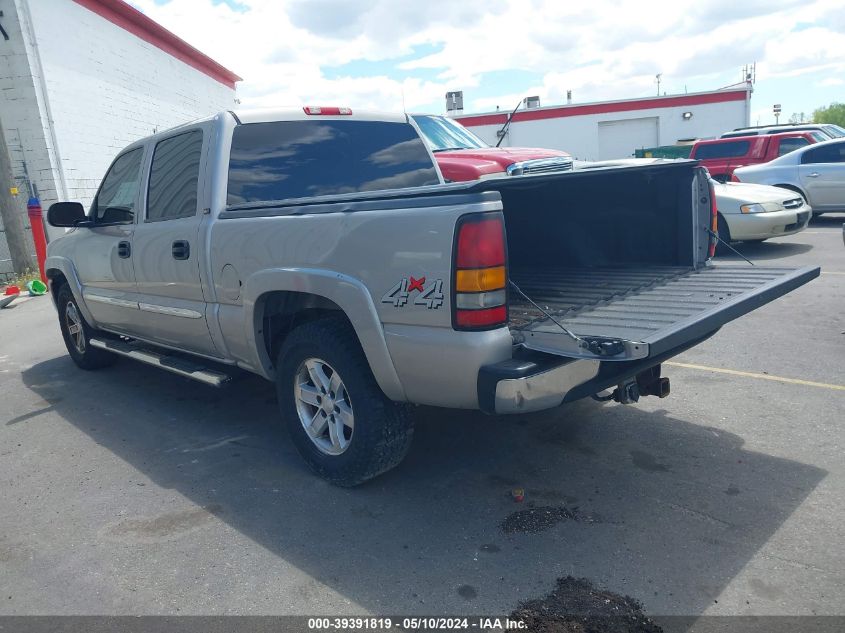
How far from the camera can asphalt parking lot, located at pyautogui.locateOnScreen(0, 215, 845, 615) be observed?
9.42ft

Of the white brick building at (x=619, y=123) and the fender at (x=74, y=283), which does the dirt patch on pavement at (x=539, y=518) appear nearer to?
the fender at (x=74, y=283)

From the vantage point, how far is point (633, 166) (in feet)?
12.5

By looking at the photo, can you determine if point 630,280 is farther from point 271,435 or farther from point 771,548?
point 271,435

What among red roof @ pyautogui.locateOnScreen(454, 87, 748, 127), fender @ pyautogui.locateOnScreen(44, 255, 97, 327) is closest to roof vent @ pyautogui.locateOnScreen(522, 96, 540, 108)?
red roof @ pyautogui.locateOnScreen(454, 87, 748, 127)

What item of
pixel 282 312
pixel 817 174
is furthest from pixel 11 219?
pixel 817 174

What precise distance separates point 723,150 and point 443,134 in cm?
942

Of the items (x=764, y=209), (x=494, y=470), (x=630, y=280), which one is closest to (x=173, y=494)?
(x=494, y=470)

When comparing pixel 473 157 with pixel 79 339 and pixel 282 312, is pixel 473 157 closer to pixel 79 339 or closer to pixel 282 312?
pixel 79 339

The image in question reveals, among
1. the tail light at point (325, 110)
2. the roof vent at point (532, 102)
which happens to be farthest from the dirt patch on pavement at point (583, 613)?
the roof vent at point (532, 102)

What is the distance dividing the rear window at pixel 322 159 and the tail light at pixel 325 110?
0.23 ft

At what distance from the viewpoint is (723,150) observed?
649 inches

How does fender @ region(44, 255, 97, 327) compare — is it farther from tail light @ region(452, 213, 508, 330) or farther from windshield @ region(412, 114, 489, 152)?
windshield @ region(412, 114, 489, 152)

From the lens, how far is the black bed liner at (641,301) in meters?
2.96

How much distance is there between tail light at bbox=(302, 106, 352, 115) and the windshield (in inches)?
193
